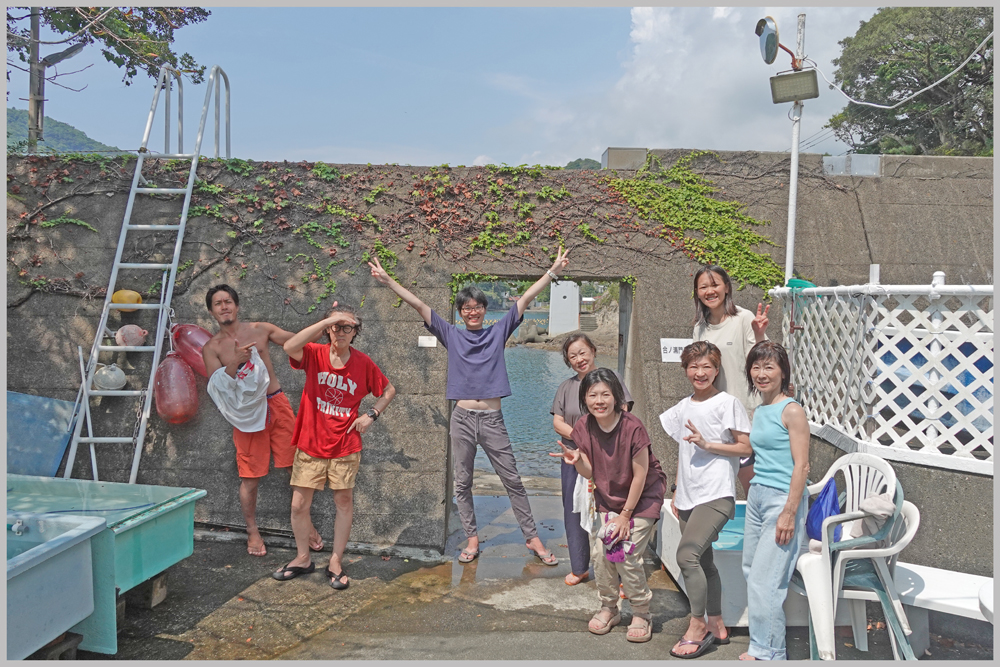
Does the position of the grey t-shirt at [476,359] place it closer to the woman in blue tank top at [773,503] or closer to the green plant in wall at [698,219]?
the woman in blue tank top at [773,503]

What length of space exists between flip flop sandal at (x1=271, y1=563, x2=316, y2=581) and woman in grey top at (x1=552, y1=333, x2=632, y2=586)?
1852mm

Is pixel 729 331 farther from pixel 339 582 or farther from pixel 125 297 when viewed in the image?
pixel 125 297

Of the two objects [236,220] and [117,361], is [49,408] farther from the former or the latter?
[236,220]

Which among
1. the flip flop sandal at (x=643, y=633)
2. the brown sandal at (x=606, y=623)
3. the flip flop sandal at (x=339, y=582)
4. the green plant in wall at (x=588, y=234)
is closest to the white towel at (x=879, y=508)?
the flip flop sandal at (x=643, y=633)

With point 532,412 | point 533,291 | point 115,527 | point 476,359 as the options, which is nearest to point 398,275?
point 476,359

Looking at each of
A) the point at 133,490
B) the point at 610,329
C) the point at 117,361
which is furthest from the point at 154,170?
the point at 610,329

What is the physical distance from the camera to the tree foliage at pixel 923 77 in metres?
23.9

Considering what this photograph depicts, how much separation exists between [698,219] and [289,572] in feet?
15.2

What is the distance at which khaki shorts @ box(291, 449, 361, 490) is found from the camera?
443cm

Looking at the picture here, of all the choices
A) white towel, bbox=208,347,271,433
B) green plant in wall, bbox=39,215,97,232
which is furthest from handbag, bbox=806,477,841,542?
green plant in wall, bbox=39,215,97,232

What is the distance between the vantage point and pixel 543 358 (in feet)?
85.8

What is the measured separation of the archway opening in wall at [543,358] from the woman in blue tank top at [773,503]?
79.1 inches

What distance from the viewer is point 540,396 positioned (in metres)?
15.9

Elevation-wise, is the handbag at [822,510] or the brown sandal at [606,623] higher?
the handbag at [822,510]
